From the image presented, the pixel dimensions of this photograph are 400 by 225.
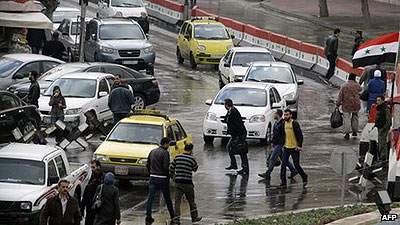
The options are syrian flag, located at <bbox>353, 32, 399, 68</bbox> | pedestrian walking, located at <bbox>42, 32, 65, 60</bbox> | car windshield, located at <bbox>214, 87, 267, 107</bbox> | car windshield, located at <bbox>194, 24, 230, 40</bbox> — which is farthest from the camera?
car windshield, located at <bbox>194, 24, 230, 40</bbox>

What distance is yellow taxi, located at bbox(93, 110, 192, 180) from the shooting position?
895 inches

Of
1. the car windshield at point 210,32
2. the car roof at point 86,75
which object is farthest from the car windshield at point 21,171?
the car windshield at point 210,32

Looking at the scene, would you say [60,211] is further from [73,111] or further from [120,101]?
[73,111]

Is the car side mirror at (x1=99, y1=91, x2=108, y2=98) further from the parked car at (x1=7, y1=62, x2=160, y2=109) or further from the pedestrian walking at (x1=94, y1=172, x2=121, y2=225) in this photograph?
the pedestrian walking at (x1=94, y1=172, x2=121, y2=225)

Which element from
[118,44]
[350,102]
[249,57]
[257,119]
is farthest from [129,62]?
[350,102]

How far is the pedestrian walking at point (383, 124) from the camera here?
23.2 m

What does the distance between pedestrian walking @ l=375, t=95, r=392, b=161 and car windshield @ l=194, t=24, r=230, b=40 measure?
2080cm

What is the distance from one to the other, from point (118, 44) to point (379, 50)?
20536mm

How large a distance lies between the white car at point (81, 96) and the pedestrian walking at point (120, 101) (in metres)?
1.22

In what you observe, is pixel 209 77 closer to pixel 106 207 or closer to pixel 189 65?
pixel 189 65

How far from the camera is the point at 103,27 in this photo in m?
40.6

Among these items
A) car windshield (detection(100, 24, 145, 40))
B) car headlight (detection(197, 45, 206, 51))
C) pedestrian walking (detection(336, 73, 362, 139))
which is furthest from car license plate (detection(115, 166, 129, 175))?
car headlight (detection(197, 45, 206, 51))

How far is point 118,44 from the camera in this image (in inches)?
1561

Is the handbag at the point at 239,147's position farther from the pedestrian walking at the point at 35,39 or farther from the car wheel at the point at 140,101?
the pedestrian walking at the point at 35,39
